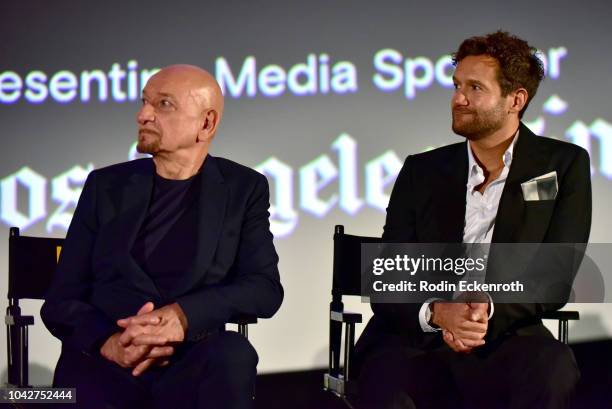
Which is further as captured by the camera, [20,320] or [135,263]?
[20,320]

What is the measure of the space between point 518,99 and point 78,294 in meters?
1.57

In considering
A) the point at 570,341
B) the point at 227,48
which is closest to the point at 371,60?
the point at 227,48

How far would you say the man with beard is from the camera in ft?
7.76

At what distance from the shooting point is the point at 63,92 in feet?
14.4

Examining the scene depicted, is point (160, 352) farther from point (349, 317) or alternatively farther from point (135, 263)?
point (349, 317)

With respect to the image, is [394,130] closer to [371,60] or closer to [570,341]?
[371,60]

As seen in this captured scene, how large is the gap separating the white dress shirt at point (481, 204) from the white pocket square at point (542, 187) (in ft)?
0.29

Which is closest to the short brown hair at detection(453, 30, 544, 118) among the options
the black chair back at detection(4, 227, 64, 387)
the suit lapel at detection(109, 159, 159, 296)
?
the suit lapel at detection(109, 159, 159, 296)

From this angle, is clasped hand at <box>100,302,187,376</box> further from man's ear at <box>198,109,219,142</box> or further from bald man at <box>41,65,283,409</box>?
man's ear at <box>198,109,219,142</box>

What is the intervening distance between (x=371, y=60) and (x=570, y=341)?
5.49 feet

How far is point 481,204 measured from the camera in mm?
2746

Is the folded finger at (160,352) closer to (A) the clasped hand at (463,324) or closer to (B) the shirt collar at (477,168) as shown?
(A) the clasped hand at (463,324)

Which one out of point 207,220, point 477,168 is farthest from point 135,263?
point 477,168

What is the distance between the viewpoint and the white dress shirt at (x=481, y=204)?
2707mm
